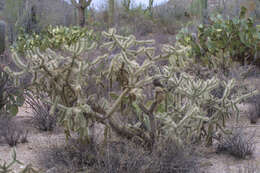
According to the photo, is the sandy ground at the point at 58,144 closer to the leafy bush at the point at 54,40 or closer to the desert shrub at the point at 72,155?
the desert shrub at the point at 72,155

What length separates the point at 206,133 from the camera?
13.1 feet

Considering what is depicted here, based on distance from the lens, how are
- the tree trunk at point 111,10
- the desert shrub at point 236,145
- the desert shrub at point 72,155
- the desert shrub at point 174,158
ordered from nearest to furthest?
the desert shrub at point 174,158
the desert shrub at point 72,155
the desert shrub at point 236,145
the tree trunk at point 111,10

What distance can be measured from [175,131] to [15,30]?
10760 millimetres

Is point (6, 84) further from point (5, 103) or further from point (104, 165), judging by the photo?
point (104, 165)

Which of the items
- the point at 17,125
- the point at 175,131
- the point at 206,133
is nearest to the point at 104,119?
the point at 175,131

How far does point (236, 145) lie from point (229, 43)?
420 centimetres

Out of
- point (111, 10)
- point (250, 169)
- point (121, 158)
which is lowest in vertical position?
point (250, 169)

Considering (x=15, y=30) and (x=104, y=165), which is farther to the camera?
(x=15, y=30)

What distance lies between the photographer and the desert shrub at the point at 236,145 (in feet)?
12.3

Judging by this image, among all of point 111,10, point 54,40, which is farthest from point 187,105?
point 111,10

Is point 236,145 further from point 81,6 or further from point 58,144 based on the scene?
point 81,6

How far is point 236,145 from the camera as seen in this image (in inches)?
148

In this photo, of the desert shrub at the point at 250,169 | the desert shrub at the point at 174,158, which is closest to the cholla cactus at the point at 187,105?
the desert shrub at the point at 174,158

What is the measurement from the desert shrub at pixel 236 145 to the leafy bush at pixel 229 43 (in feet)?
10.5
